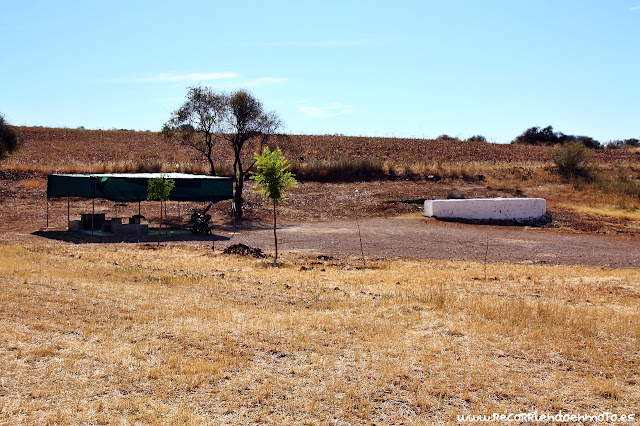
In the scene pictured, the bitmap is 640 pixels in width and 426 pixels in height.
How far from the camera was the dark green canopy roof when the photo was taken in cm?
2966

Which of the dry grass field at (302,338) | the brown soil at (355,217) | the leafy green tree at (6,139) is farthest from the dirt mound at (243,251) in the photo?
the leafy green tree at (6,139)

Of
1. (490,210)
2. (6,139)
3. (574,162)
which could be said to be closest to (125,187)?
(6,139)

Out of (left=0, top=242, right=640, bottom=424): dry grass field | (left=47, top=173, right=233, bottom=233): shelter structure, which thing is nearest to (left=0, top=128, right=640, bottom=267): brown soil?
(left=47, top=173, right=233, bottom=233): shelter structure

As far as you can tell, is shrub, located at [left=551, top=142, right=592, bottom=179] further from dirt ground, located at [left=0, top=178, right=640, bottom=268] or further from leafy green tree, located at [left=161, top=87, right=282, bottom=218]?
leafy green tree, located at [left=161, top=87, right=282, bottom=218]

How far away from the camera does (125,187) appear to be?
30.1 metres

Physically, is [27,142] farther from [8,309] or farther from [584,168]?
[8,309]

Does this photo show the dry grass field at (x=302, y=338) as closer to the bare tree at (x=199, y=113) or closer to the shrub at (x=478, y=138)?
the bare tree at (x=199, y=113)

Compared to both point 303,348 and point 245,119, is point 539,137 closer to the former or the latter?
point 245,119

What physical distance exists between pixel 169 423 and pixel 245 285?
29.6 feet

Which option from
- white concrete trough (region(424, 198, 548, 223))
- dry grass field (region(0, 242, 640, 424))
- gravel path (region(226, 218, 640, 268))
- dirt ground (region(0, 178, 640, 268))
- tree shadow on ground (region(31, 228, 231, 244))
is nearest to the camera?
dry grass field (region(0, 242, 640, 424))

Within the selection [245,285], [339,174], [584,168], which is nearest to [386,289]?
[245,285]

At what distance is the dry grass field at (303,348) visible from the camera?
23.6 ft

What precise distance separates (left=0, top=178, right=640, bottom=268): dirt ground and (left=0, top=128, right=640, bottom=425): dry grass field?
10.5ft

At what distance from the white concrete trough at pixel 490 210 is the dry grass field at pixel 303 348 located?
20.4 m
